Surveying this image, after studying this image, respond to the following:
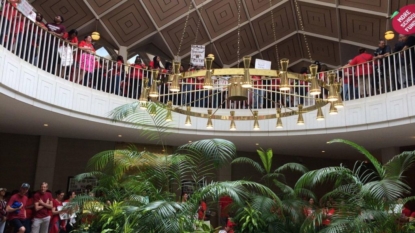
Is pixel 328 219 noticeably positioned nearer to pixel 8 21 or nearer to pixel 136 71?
pixel 8 21

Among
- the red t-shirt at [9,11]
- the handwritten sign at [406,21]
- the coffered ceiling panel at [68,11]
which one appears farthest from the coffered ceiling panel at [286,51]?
the red t-shirt at [9,11]

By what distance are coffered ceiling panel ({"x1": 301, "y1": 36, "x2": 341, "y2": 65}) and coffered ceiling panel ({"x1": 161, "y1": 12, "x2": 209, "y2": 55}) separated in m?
4.03

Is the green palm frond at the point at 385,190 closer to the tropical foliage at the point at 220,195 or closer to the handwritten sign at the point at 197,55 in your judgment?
the tropical foliage at the point at 220,195

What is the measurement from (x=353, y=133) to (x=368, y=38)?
503 cm

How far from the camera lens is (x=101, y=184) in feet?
20.0

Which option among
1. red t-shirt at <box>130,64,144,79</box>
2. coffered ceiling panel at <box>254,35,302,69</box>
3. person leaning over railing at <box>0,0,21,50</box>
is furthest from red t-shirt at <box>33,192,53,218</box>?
coffered ceiling panel at <box>254,35,302,69</box>

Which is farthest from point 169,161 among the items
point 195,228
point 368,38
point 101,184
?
point 368,38

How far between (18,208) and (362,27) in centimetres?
1148

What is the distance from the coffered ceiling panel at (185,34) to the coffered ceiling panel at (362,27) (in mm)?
4897

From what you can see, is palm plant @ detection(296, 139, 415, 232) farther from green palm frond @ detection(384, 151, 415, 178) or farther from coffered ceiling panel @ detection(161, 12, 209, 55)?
coffered ceiling panel @ detection(161, 12, 209, 55)

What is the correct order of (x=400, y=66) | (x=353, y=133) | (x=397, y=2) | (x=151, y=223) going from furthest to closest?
(x=397, y=2) < (x=353, y=133) < (x=400, y=66) < (x=151, y=223)

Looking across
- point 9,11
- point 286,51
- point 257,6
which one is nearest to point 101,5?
point 257,6

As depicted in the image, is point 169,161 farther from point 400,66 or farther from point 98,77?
point 400,66

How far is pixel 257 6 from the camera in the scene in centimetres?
1366
